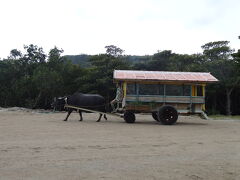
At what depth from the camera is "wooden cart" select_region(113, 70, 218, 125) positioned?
14.6m

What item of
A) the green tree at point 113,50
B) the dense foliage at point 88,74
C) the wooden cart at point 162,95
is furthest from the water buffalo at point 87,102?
the green tree at point 113,50

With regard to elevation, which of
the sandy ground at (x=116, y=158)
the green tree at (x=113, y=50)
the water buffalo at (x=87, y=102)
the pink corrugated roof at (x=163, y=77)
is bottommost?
the sandy ground at (x=116, y=158)

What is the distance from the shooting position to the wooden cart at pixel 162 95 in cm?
1463

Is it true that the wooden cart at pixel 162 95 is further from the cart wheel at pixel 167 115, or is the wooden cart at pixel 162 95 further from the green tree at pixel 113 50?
the green tree at pixel 113 50

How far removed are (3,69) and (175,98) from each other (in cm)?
2247

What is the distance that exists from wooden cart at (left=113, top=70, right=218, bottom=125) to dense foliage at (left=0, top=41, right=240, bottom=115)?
40.8 feet

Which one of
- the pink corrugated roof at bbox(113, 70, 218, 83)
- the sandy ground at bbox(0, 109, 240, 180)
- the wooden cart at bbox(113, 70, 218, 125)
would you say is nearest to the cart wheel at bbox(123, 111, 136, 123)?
the wooden cart at bbox(113, 70, 218, 125)

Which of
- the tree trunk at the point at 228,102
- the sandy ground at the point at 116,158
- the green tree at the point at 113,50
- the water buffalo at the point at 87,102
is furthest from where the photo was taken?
the green tree at the point at 113,50

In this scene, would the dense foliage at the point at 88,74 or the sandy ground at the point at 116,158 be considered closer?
the sandy ground at the point at 116,158

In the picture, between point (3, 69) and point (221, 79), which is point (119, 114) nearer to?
point (221, 79)

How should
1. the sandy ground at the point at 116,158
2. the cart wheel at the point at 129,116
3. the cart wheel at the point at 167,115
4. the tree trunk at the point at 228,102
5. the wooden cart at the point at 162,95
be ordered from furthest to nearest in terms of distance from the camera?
the tree trunk at the point at 228,102 < the cart wheel at the point at 129,116 < the wooden cart at the point at 162,95 < the cart wheel at the point at 167,115 < the sandy ground at the point at 116,158

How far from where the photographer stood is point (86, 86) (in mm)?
28047

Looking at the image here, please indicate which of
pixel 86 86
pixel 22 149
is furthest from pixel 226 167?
pixel 86 86

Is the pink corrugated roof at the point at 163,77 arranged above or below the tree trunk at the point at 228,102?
above
